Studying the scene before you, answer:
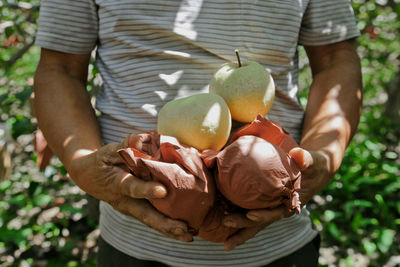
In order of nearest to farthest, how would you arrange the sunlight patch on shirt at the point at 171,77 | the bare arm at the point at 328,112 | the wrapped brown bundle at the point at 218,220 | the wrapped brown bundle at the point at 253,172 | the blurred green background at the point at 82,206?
the wrapped brown bundle at the point at 253,172
the wrapped brown bundle at the point at 218,220
the bare arm at the point at 328,112
the sunlight patch on shirt at the point at 171,77
the blurred green background at the point at 82,206

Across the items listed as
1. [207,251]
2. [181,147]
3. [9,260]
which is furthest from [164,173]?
[9,260]

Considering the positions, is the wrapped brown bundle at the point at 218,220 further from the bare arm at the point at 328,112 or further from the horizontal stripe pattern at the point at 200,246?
the horizontal stripe pattern at the point at 200,246

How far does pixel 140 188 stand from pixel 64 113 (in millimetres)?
619

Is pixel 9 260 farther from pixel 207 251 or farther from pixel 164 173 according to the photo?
pixel 164 173

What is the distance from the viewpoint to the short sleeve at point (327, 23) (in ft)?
5.59

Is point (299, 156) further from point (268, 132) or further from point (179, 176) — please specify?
point (179, 176)

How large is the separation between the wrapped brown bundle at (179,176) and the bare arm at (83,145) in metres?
0.03

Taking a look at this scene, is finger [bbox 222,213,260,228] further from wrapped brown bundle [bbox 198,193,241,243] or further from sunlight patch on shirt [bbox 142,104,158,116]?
sunlight patch on shirt [bbox 142,104,158,116]

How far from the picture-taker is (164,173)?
1100 millimetres

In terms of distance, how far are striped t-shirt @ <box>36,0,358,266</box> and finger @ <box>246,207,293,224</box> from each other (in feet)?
1.25

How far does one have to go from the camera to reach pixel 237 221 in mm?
1164

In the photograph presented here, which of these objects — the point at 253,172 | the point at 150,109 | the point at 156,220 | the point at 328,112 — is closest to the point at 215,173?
the point at 253,172

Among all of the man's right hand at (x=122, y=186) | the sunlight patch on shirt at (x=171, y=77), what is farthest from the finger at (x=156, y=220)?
the sunlight patch on shirt at (x=171, y=77)

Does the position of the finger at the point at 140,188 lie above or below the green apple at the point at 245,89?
below
